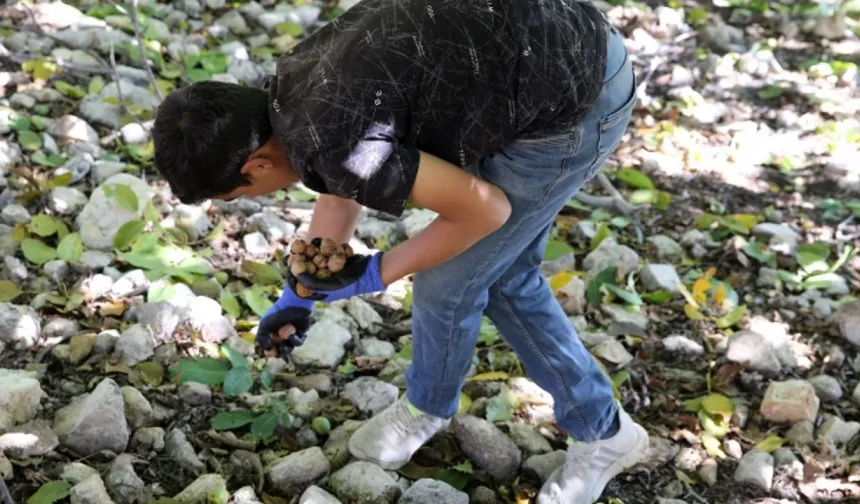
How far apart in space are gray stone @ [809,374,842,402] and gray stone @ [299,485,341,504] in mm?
1239

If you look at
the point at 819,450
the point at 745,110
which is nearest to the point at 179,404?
the point at 819,450

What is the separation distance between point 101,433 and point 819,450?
5.05 feet

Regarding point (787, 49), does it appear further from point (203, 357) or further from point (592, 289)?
point (203, 357)

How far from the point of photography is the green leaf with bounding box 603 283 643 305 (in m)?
2.73

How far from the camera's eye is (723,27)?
4441 mm

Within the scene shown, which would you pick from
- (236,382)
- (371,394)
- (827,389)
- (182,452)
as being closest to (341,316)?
(371,394)

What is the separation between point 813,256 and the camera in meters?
3.01

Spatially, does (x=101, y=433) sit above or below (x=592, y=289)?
above

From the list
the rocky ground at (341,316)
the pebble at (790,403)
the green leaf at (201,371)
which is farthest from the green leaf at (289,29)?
the pebble at (790,403)

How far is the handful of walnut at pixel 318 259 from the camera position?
5.68 feet

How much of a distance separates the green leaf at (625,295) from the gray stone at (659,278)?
9 centimetres

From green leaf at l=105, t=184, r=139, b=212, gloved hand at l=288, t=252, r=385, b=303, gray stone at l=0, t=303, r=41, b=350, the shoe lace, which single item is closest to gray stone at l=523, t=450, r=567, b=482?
the shoe lace

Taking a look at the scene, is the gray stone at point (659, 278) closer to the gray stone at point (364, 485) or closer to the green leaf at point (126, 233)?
the gray stone at point (364, 485)

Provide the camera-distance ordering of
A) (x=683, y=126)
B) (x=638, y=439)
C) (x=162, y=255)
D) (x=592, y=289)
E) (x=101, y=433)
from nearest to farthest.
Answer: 1. (x=101, y=433)
2. (x=638, y=439)
3. (x=162, y=255)
4. (x=592, y=289)
5. (x=683, y=126)
